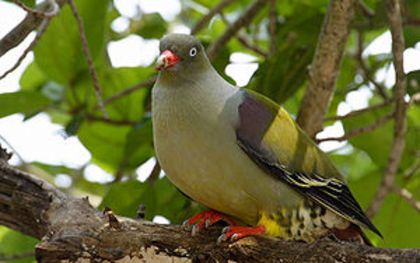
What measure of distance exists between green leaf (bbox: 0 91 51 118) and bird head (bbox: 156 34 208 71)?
3.69ft

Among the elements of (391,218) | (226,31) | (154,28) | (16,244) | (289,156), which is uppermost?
(226,31)

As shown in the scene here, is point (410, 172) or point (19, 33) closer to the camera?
point (19, 33)

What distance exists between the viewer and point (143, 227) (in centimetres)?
313

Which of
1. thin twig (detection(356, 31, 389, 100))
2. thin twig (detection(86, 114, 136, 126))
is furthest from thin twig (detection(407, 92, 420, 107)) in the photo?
thin twig (detection(86, 114, 136, 126))

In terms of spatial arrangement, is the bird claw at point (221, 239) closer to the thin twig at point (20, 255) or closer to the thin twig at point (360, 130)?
the thin twig at point (360, 130)

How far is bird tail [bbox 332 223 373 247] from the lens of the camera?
3646 mm

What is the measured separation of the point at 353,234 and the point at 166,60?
1465mm

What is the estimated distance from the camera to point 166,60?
327 centimetres

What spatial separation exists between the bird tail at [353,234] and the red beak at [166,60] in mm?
1294

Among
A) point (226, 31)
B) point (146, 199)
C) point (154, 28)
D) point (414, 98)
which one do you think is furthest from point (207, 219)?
point (154, 28)

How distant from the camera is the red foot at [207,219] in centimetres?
328

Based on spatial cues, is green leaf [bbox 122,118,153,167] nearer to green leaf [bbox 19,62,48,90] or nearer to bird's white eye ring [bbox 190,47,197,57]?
bird's white eye ring [bbox 190,47,197,57]

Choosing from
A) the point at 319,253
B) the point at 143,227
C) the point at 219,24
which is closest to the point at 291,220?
the point at 319,253

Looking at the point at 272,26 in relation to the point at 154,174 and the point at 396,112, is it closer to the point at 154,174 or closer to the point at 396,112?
the point at 396,112
